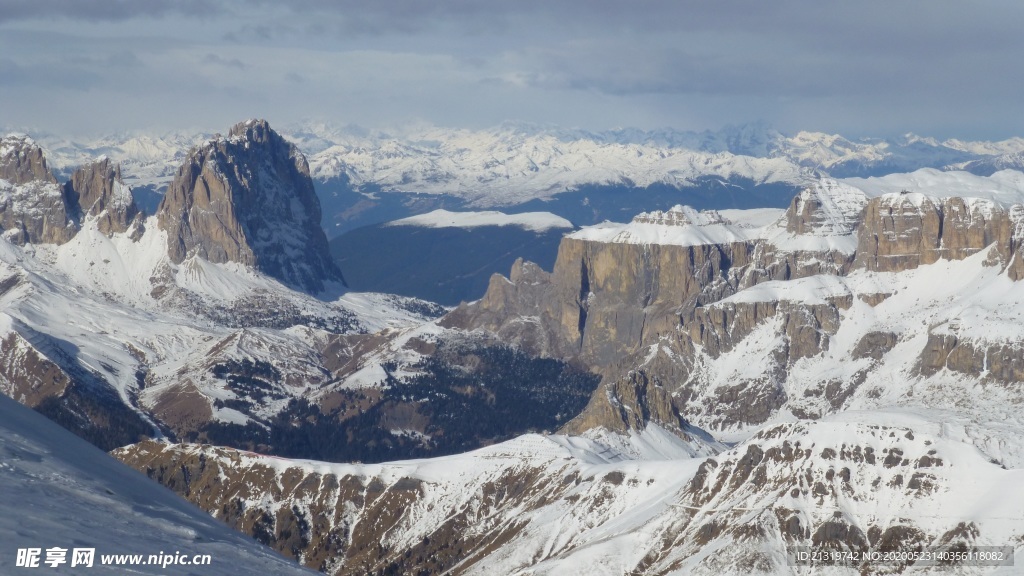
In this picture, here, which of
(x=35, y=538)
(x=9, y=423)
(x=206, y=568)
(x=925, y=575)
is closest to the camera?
(x=35, y=538)

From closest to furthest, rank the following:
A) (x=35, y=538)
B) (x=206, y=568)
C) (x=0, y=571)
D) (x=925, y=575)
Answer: (x=0, y=571) < (x=35, y=538) < (x=206, y=568) < (x=925, y=575)

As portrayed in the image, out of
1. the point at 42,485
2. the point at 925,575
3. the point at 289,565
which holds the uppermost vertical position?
the point at 42,485

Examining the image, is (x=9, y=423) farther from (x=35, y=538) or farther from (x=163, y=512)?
(x=35, y=538)

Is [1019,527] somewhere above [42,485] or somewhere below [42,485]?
below

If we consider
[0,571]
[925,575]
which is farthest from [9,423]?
[925,575]

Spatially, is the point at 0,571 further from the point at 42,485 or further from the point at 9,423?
the point at 9,423

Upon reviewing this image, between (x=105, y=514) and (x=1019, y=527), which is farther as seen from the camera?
(x=1019, y=527)

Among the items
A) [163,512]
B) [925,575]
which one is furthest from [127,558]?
[925,575]
